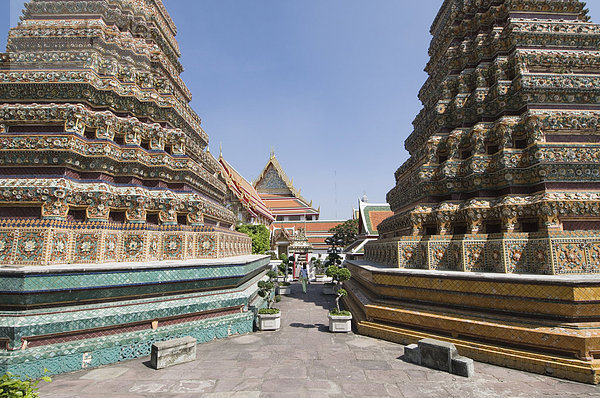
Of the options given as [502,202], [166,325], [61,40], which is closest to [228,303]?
[166,325]

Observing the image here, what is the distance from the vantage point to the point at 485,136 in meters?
8.59

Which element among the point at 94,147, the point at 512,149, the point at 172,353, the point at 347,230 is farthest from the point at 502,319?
the point at 347,230

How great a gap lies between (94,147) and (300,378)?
288 inches

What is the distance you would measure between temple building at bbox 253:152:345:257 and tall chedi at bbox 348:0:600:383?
35.5 m

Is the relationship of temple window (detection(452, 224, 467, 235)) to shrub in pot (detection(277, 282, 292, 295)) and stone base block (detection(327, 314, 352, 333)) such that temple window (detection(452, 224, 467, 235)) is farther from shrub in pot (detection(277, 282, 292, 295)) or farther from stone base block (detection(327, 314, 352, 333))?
shrub in pot (detection(277, 282, 292, 295))

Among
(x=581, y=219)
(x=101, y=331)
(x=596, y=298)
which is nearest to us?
(x=596, y=298)

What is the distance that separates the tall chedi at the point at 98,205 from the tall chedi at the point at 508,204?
15.9ft

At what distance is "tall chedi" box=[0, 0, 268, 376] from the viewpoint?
591cm

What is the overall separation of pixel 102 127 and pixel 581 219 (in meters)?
11.6

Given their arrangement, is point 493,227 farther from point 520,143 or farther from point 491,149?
point 520,143

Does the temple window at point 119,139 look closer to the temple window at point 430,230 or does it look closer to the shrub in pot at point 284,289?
the temple window at point 430,230

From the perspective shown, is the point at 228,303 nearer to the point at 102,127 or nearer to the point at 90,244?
the point at 90,244

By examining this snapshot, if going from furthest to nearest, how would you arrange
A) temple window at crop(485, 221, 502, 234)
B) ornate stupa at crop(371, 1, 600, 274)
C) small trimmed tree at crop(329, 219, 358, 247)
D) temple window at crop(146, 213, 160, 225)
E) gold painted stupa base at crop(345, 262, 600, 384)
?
small trimmed tree at crop(329, 219, 358, 247) → temple window at crop(146, 213, 160, 225) → temple window at crop(485, 221, 502, 234) → ornate stupa at crop(371, 1, 600, 274) → gold painted stupa base at crop(345, 262, 600, 384)

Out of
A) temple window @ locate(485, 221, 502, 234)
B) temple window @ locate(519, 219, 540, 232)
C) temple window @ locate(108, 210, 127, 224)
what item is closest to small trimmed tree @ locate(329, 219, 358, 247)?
temple window @ locate(485, 221, 502, 234)
